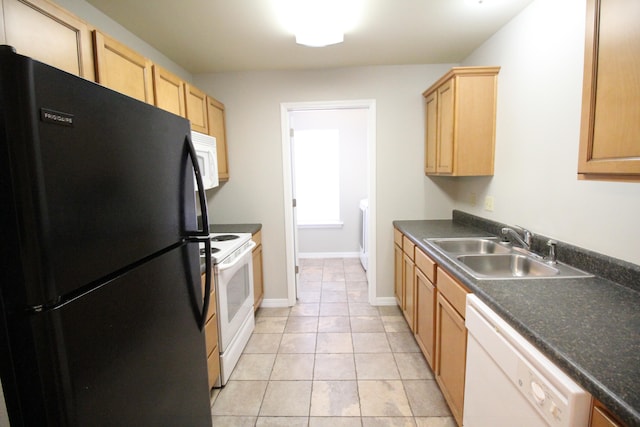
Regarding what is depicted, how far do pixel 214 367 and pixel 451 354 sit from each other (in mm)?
1423

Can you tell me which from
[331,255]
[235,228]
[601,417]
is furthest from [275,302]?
[601,417]

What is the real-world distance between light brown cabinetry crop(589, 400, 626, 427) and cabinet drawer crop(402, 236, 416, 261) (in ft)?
5.37

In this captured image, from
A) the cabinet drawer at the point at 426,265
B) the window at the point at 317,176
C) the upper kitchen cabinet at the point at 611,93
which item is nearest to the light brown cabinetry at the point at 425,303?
the cabinet drawer at the point at 426,265

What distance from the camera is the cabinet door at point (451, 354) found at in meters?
1.51

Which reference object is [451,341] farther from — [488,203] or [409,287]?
[488,203]

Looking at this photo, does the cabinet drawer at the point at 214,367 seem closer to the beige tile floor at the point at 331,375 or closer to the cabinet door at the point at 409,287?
the beige tile floor at the point at 331,375

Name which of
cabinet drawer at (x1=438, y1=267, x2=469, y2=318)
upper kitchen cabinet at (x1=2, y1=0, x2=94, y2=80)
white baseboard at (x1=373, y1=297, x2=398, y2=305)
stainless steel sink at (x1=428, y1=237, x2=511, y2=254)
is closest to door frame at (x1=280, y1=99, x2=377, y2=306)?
white baseboard at (x1=373, y1=297, x2=398, y2=305)

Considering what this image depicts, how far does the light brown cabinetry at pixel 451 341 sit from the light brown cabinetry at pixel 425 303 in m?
0.08

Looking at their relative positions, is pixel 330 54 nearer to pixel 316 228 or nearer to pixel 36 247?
pixel 36 247

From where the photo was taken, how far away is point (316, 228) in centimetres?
510

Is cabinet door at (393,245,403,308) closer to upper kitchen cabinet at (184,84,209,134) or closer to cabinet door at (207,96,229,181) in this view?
cabinet door at (207,96,229,181)

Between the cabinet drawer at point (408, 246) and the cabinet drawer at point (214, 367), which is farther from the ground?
the cabinet drawer at point (408, 246)

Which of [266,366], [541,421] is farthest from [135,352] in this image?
[266,366]

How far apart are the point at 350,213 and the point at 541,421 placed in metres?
4.19
